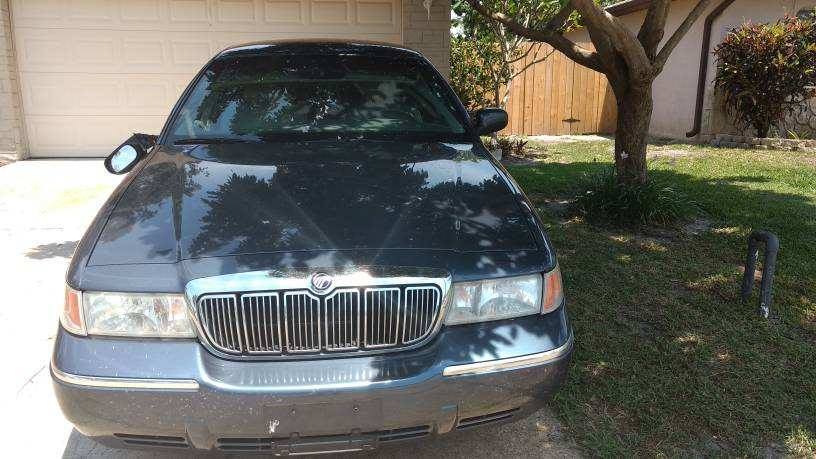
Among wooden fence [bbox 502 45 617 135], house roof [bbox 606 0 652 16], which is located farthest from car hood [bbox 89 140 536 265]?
house roof [bbox 606 0 652 16]

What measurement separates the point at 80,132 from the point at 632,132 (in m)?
7.70

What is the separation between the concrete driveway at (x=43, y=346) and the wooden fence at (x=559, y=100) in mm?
9313

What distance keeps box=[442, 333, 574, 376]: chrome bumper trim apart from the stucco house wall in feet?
36.8

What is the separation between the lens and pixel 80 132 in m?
9.07

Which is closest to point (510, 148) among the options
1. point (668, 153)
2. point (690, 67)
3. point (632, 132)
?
point (668, 153)

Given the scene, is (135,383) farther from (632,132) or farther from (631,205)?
(632,132)

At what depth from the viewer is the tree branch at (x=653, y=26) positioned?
17.7ft

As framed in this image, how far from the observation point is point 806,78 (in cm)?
1036

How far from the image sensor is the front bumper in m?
1.90

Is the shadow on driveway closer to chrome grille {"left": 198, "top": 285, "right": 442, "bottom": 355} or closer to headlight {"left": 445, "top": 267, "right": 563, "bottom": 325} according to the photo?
chrome grille {"left": 198, "top": 285, "right": 442, "bottom": 355}

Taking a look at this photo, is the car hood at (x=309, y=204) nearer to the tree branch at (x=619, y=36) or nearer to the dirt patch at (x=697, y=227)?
the tree branch at (x=619, y=36)

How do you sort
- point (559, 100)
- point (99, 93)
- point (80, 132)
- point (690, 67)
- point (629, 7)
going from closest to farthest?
1. point (99, 93)
2. point (80, 132)
3. point (690, 67)
4. point (629, 7)
5. point (559, 100)

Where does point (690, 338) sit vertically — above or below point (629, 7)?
below

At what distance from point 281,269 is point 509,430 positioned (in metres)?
1.36
